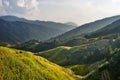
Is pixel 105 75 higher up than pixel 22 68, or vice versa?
pixel 22 68

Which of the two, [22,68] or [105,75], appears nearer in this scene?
[22,68]

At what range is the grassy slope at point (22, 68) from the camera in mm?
113750

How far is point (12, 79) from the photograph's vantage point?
110 meters

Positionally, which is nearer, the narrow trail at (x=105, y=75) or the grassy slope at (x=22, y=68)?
the grassy slope at (x=22, y=68)

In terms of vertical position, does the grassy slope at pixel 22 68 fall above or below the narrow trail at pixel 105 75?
above

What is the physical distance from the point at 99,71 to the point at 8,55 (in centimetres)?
5415

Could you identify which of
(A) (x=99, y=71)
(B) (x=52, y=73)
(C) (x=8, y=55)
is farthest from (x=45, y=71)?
(A) (x=99, y=71)

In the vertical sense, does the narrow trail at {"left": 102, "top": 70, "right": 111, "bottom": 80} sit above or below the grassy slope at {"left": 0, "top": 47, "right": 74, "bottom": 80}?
below

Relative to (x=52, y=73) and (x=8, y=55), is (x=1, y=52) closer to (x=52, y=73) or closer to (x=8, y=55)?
(x=8, y=55)

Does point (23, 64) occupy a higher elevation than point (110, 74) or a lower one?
higher

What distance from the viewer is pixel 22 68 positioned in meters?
121

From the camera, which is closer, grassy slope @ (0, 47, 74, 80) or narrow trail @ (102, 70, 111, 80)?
grassy slope @ (0, 47, 74, 80)

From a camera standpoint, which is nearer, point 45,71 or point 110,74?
point 45,71

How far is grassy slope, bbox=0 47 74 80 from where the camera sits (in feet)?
373
